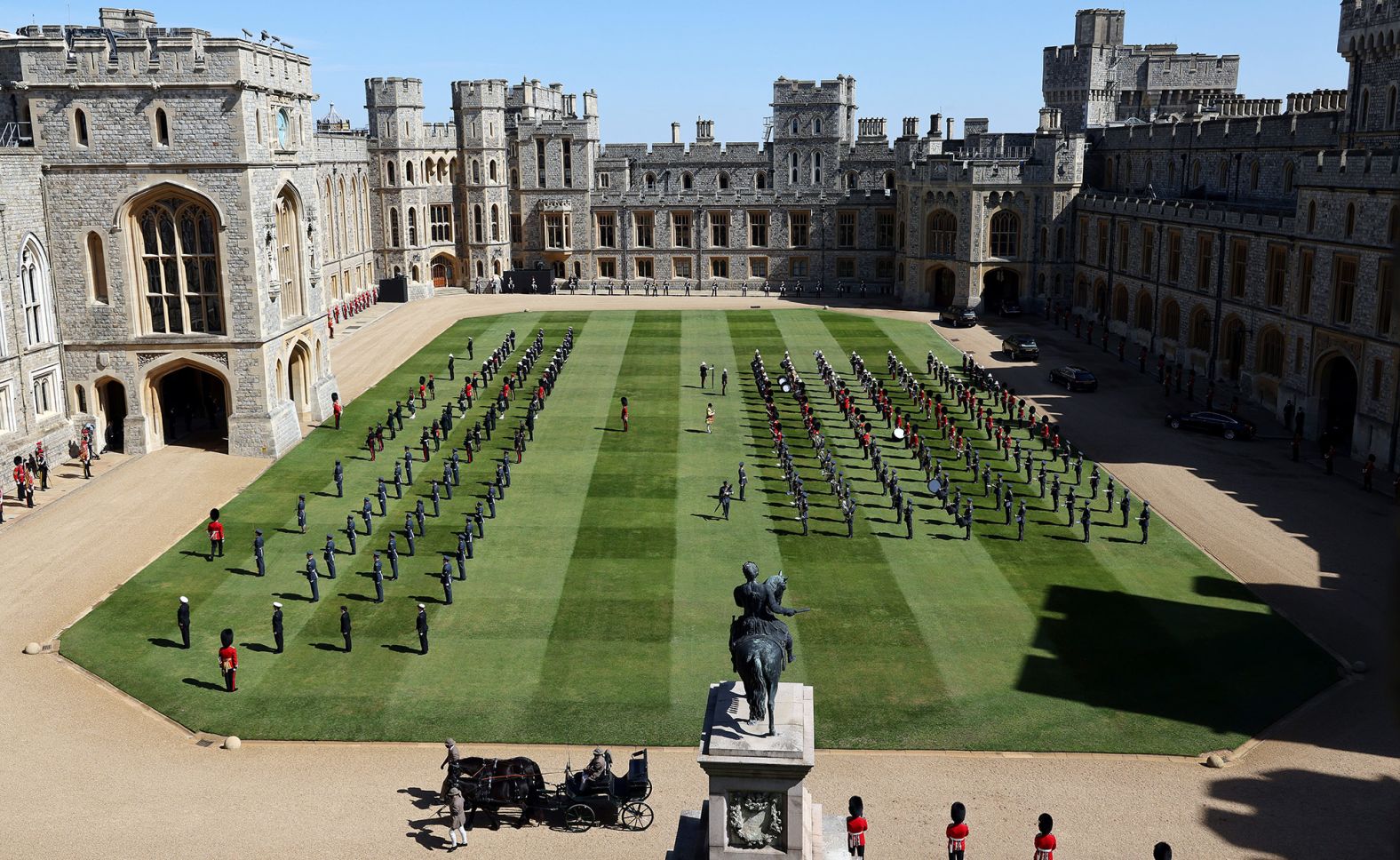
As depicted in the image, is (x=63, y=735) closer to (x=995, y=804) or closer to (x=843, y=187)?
(x=995, y=804)

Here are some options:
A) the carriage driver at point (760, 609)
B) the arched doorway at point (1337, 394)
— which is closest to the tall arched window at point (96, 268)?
the carriage driver at point (760, 609)

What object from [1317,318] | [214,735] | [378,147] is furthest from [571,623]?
[378,147]

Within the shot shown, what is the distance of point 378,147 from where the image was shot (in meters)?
82.0

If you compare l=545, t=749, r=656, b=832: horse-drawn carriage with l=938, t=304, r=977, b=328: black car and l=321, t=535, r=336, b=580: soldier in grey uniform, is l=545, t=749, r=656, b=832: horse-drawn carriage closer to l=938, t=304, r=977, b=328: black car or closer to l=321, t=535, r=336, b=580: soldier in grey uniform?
l=321, t=535, r=336, b=580: soldier in grey uniform

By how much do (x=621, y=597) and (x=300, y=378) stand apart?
957 inches

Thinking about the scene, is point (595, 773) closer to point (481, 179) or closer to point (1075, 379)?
point (1075, 379)

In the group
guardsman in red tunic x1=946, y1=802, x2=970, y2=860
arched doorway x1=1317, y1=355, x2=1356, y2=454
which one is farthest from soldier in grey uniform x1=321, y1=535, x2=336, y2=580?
arched doorway x1=1317, y1=355, x2=1356, y2=454

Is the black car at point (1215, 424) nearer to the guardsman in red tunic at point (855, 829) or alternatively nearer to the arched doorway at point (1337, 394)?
the arched doorway at point (1337, 394)

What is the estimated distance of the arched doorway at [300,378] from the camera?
160 feet

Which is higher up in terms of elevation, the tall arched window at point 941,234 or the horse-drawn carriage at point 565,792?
the tall arched window at point 941,234

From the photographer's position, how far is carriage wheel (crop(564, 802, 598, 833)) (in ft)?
68.4

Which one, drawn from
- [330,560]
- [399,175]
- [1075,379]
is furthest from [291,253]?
[399,175]

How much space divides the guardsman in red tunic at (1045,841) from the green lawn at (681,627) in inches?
186

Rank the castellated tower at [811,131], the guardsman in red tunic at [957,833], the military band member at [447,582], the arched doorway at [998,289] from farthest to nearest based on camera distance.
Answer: the castellated tower at [811,131] < the arched doorway at [998,289] < the military band member at [447,582] < the guardsman in red tunic at [957,833]
